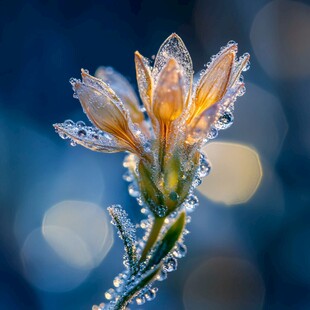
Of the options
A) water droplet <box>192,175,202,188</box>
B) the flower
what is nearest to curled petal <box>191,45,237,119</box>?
the flower

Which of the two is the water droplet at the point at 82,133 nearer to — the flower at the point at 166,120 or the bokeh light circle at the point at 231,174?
the flower at the point at 166,120

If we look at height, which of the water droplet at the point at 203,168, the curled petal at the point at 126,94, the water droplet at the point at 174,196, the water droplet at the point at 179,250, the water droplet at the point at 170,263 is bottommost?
the water droplet at the point at 170,263

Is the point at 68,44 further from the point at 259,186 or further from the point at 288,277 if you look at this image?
the point at 288,277

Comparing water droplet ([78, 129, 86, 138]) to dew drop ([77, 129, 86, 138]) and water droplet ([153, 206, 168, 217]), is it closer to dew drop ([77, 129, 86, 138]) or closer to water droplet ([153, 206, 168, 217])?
dew drop ([77, 129, 86, 138])

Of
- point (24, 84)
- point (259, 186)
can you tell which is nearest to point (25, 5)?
point (24, 84)

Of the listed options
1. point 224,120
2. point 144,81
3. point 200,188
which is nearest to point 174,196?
point 224,120

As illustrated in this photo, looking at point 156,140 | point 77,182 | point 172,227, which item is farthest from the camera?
point 77,182

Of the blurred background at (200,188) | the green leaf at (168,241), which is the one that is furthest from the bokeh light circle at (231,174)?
the green leaf at (168,241)
